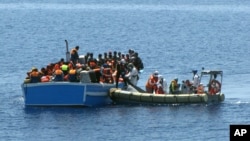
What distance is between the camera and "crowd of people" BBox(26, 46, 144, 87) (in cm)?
6228

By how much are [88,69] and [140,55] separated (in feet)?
130

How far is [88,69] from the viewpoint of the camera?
2479 inches

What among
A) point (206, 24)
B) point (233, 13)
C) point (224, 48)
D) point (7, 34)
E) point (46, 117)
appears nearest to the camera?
point (46, 117)

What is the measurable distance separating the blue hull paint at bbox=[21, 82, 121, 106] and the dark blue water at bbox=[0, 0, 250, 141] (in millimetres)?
479

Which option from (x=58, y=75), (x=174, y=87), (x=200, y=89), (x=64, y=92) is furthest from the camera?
(x=200, y=89)

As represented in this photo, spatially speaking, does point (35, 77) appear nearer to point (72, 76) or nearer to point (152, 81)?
point (72, 76)

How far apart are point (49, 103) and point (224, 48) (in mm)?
49231

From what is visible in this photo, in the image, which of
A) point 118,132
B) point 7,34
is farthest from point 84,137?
point 7,34

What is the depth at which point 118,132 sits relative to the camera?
5694 cm

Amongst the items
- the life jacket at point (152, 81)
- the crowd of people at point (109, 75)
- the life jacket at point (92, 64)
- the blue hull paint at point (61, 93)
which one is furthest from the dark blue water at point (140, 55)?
the life jacket at point (92, 64)

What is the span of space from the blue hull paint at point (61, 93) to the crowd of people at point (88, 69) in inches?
15.5

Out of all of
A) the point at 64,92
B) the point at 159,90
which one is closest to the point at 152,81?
the point at 159,90

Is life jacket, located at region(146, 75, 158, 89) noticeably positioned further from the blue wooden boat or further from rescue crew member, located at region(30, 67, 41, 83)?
rescue crew member, located at region(30, 67, 41, 83)

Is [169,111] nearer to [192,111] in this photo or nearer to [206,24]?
[192,111]
